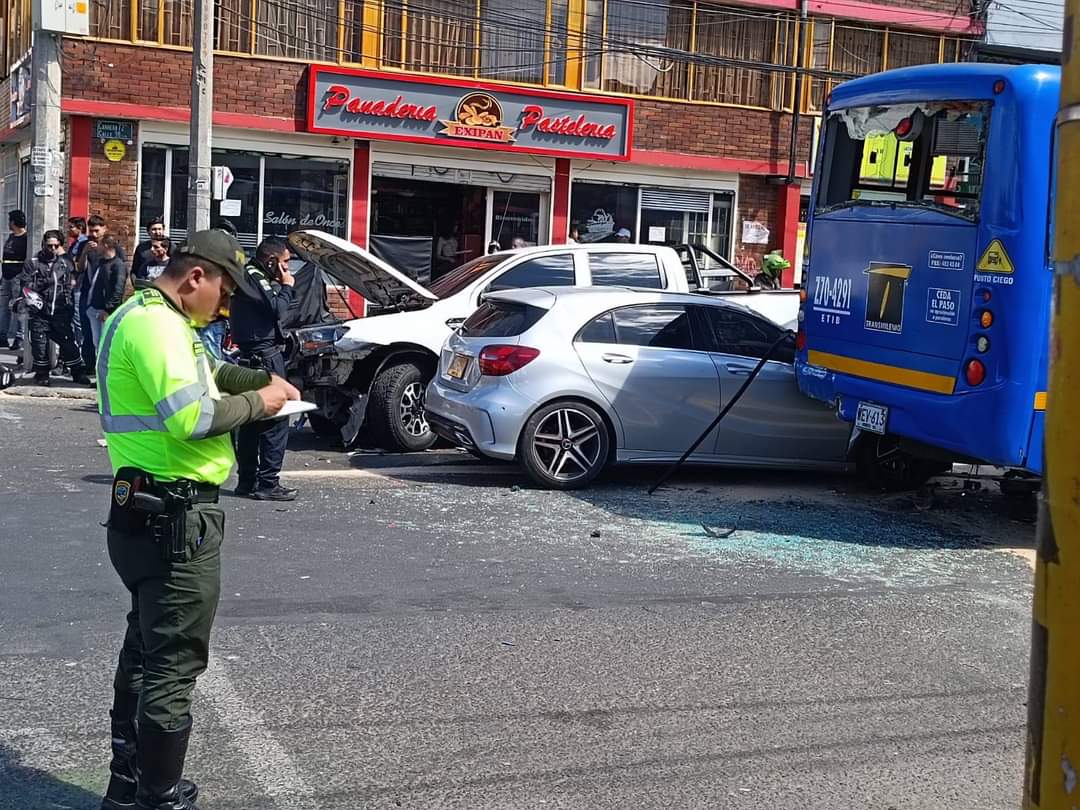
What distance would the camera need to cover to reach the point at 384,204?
75.2 ft

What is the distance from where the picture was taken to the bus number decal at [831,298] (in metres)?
9.79

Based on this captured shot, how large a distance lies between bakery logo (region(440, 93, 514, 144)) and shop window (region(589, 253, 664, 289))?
34.5ft

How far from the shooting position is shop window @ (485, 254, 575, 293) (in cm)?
1254

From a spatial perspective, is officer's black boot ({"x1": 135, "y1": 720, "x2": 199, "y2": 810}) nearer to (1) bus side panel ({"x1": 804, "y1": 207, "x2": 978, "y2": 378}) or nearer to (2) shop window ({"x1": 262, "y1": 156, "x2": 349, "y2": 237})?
(1) bus side panel ({"x1": 804, "y1": 207, "x2": 978, "y2": 378})

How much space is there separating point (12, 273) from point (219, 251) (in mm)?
15458

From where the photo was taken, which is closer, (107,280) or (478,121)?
(107,280)

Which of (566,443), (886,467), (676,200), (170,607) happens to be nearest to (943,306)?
(886,467)

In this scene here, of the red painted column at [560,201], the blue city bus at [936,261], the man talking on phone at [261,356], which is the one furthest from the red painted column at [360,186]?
the blue city bus at [936,261]

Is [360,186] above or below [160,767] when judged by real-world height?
above

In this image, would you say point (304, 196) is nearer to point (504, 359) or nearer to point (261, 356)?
point (504, 359)

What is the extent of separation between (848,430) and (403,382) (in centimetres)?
377

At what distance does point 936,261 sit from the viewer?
8.78 metres

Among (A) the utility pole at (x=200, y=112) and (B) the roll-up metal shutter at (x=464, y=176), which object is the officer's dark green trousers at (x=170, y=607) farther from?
(B) the roll-up metal shutter at (x=464, y=176)

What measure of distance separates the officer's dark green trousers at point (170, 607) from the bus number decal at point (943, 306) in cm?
591
